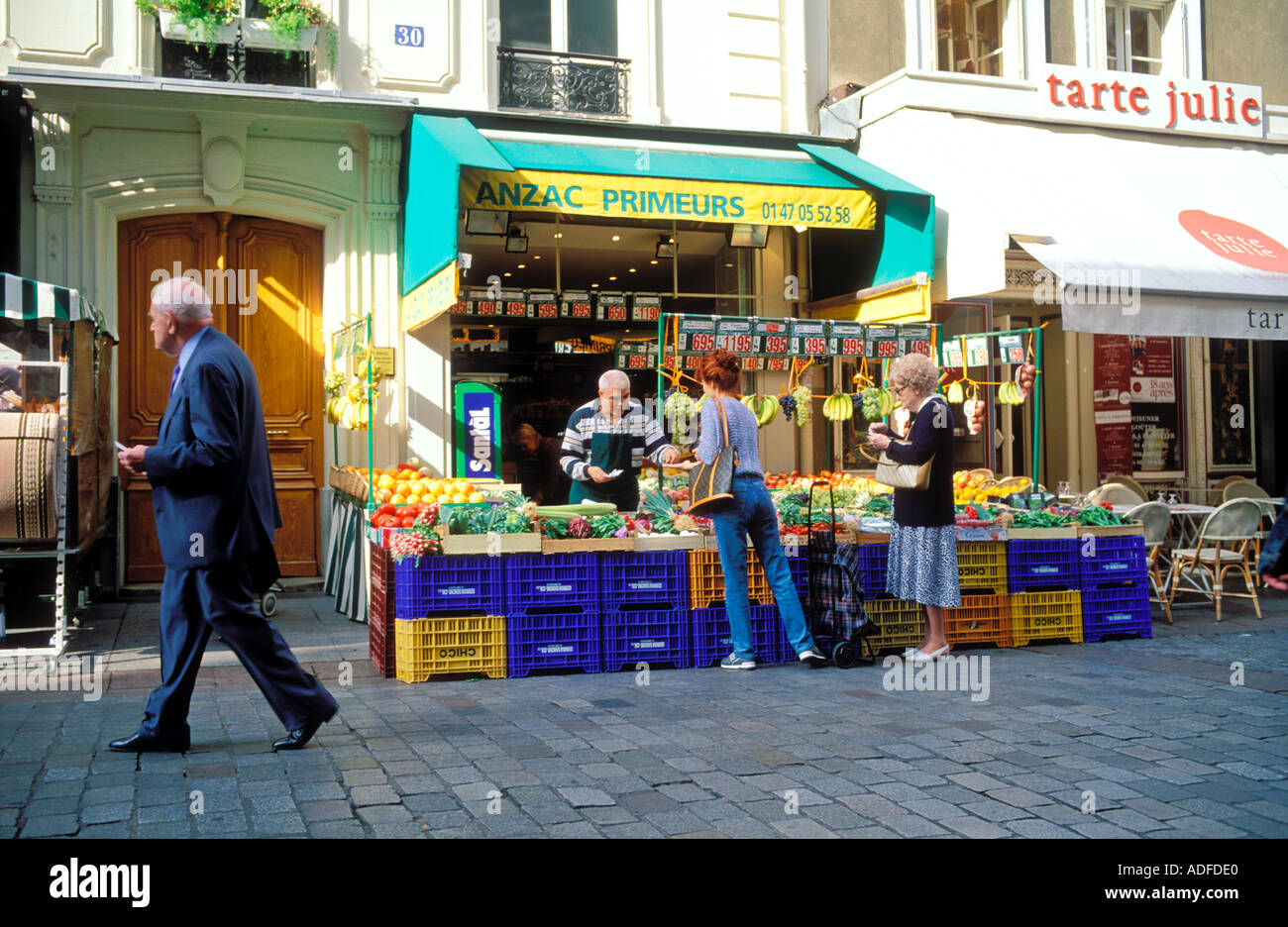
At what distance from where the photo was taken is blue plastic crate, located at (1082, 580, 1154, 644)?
834cm

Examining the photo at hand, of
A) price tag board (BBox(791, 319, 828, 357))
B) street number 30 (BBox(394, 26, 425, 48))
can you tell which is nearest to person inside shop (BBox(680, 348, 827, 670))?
price tag board (BBox(791, 319, 828, 357))

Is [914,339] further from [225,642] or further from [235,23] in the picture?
[235,23]

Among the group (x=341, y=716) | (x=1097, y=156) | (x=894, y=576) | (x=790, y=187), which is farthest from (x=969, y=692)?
(x=1097, y=156)

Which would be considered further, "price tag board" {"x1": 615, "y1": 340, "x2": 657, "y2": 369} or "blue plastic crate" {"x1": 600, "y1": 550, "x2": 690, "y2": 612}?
"price tag board" {"x1": 615, "y1": 340, "x2": 657, "y2": 369}

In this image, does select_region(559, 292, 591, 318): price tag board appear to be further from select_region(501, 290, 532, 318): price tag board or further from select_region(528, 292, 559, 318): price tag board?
select_region(501, 290, 532, 318): price tag board

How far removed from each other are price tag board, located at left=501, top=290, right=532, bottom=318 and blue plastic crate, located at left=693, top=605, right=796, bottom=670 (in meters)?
5.78

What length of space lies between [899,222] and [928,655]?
5.93m

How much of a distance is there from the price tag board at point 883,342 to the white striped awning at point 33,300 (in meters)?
6.10

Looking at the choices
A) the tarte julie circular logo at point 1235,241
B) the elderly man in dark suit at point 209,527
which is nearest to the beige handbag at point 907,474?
the elderly man in dark suit at point 209,527

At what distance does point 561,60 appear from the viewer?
39.3ft

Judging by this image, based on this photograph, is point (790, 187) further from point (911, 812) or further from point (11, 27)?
point (911, 812)

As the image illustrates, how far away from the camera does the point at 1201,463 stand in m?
14.7

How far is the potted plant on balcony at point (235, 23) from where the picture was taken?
34.3 ft

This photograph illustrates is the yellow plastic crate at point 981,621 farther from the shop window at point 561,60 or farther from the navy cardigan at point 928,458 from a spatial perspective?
the shop window at point 561,60
